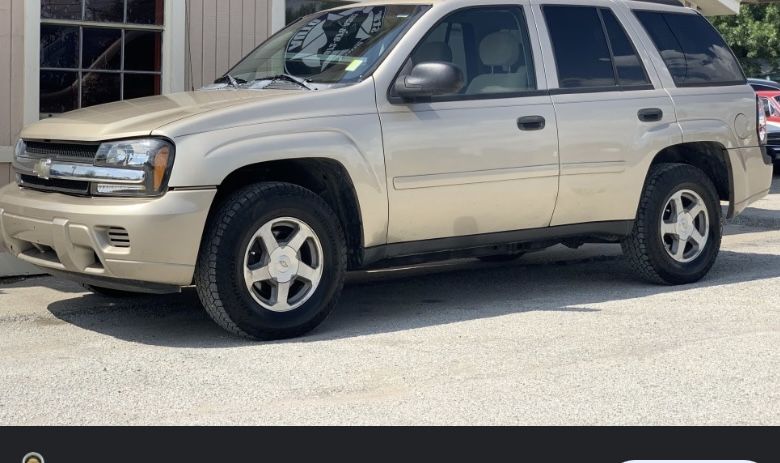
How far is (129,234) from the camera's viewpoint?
6098 millimetres

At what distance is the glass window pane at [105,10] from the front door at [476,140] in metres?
3.19

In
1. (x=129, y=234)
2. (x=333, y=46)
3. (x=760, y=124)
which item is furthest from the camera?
(x=760, y=124)

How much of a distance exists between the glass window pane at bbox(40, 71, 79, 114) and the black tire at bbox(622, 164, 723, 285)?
412 cm

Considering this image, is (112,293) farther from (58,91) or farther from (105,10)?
(105,10)

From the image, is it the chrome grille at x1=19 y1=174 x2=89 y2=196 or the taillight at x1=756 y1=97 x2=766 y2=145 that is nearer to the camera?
the chrome grille at x1=19 y1=174 x2=89 y2=196

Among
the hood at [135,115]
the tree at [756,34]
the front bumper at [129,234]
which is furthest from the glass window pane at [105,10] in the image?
the tree at [756,34]

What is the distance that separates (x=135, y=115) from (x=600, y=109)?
2.83 metres

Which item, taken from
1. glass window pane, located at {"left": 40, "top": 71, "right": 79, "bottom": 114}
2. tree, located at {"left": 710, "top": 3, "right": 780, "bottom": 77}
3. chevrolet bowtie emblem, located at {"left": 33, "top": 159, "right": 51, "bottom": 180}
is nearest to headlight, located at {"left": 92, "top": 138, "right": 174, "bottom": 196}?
chevrolet bowtie emblem, located at {"left": 33, "top": 159, "right": 51, "bottom": 180}

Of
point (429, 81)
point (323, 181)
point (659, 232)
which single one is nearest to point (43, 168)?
point (323, 181)

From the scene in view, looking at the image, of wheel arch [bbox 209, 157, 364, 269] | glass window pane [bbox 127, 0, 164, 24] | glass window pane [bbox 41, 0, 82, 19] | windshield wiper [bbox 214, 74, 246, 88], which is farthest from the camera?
glass window pane [bbox 127, 0, 164, 24]

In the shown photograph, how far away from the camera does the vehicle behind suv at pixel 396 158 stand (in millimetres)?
6238

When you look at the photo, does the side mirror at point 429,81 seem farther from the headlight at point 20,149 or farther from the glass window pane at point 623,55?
the headlight at point 20,149

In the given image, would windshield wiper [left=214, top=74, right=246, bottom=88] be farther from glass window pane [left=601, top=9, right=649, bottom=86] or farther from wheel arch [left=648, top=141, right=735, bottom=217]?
wheel arch [left=648, top=141, right=735, bottom=217]

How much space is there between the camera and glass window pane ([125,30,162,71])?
9.46 m
